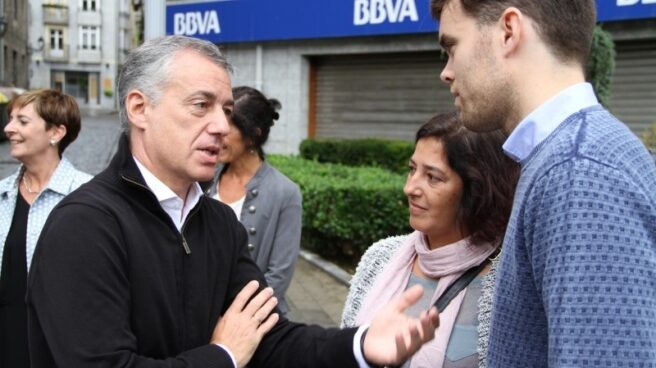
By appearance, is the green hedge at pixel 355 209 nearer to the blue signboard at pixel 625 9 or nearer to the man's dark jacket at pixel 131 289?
the blue signboard at pixel 625 9

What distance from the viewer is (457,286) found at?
7.97ft

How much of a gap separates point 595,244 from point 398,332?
2.20ft

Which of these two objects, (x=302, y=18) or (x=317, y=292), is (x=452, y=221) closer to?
(x=317, y=292)

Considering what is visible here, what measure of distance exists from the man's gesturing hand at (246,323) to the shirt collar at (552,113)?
887mm

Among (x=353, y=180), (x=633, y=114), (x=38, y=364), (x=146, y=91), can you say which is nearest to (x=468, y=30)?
(x=146, y=91)

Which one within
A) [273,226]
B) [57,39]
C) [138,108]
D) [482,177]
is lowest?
[273,226]

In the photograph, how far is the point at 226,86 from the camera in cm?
209

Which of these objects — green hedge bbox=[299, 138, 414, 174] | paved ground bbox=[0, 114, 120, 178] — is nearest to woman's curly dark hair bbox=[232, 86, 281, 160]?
green hedge bbox=[299, 138, 414, 174]

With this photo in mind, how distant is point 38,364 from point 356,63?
12.1 metres

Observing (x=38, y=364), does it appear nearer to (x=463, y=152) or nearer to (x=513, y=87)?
(x=513, y=87)

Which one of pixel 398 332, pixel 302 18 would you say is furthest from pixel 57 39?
pixel 398 332

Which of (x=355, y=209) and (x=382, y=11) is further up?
(x=382, y=11)

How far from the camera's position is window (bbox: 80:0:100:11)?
64.7m

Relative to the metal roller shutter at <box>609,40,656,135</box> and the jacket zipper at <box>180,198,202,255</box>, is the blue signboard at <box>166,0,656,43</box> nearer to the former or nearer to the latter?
the metal roller shutter at <box>609,40,656,135</box>
